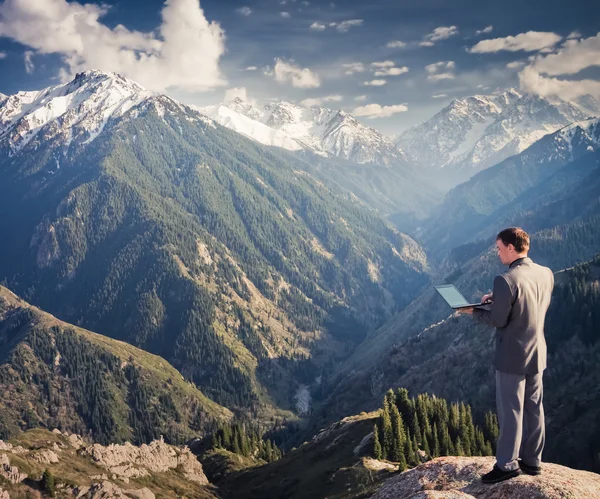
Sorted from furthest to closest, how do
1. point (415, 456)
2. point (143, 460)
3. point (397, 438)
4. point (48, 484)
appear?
point (143, 460), point (397, 438), point (48, 484), point (415, 456)

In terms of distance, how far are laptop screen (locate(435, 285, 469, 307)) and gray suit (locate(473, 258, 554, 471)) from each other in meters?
0.74

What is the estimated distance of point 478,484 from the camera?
59.7 feet

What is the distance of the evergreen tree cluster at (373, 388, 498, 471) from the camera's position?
3784 inches

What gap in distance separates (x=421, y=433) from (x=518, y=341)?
102006 mm

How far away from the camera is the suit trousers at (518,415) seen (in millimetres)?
14992

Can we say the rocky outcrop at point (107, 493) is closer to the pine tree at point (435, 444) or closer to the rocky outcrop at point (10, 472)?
the rocky outcrop at point (10, 472)

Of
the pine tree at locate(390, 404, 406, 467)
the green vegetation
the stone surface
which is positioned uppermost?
the stone surface

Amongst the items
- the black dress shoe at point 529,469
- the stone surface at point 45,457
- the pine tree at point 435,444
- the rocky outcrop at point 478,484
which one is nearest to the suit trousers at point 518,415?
the black dress shoe at point 529,469

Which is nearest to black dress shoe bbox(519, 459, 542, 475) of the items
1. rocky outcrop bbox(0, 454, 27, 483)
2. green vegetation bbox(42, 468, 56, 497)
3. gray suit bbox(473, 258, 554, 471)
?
gray suit bbox(473, 258, 554, 471)

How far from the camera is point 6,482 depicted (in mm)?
93938

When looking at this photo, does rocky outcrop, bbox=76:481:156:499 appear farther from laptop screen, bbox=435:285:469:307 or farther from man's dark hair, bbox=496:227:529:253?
man's dark hair, bbox=496:227:529:253

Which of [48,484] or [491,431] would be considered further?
[491,431]

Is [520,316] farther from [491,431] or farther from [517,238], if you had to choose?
[491,431]

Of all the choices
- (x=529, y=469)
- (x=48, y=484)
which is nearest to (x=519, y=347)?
(x=529, y=469)
